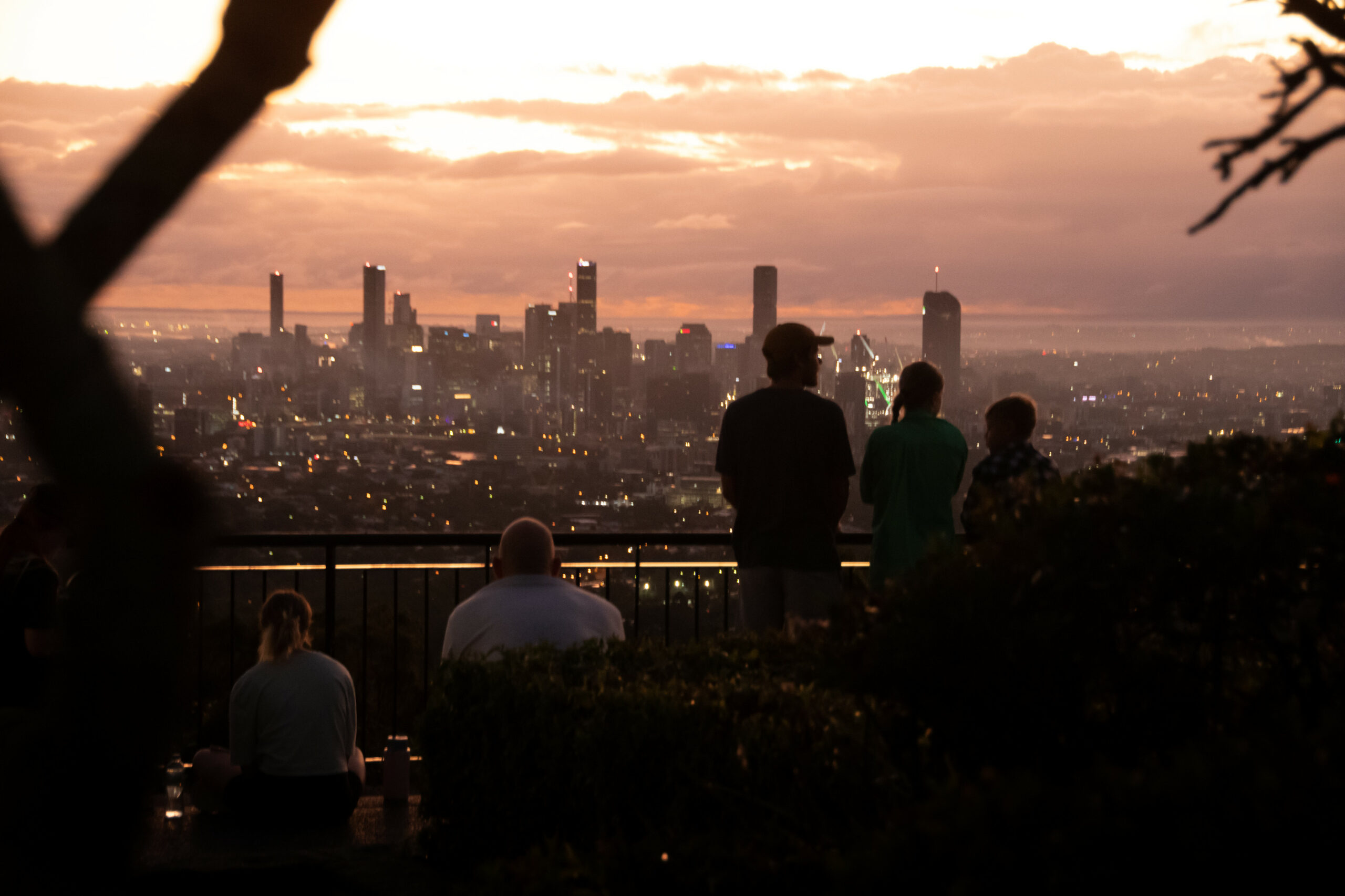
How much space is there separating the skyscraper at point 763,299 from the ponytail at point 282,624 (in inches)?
956

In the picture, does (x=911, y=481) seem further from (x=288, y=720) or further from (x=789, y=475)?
(x=288, y=720)

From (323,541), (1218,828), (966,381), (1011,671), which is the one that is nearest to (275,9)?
(1218,828)

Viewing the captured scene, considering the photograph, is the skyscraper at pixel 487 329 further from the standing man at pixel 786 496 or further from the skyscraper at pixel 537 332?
the standing man at pixel 786 496

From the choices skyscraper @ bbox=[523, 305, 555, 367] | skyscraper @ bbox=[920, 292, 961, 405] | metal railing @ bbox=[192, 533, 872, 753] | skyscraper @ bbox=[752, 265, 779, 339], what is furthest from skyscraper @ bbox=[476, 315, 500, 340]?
metal railing @ bbox=[192, 533, 872, 753]

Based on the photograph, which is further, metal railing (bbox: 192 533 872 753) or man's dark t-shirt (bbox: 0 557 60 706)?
metal railing (bbox: 192 533 872 753)

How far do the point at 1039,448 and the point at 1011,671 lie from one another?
3.17 metres

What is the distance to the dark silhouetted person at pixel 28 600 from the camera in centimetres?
479

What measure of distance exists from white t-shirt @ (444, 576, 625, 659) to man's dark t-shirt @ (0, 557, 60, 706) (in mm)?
1677

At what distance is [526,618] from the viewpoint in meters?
4.55

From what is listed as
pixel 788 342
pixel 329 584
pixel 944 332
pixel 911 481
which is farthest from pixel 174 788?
pixel 944 332

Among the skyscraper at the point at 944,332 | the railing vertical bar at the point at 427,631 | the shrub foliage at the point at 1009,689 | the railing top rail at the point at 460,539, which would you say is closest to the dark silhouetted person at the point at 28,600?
the railing top rail at the point at 460,539

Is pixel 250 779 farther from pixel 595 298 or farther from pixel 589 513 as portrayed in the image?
pixel 595 298

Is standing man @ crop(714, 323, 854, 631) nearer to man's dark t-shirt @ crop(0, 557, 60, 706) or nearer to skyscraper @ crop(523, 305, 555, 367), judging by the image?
man's dark t-shirt @ crop(0, 557, 60, 706)

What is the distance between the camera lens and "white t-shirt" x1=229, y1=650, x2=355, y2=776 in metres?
5.35
